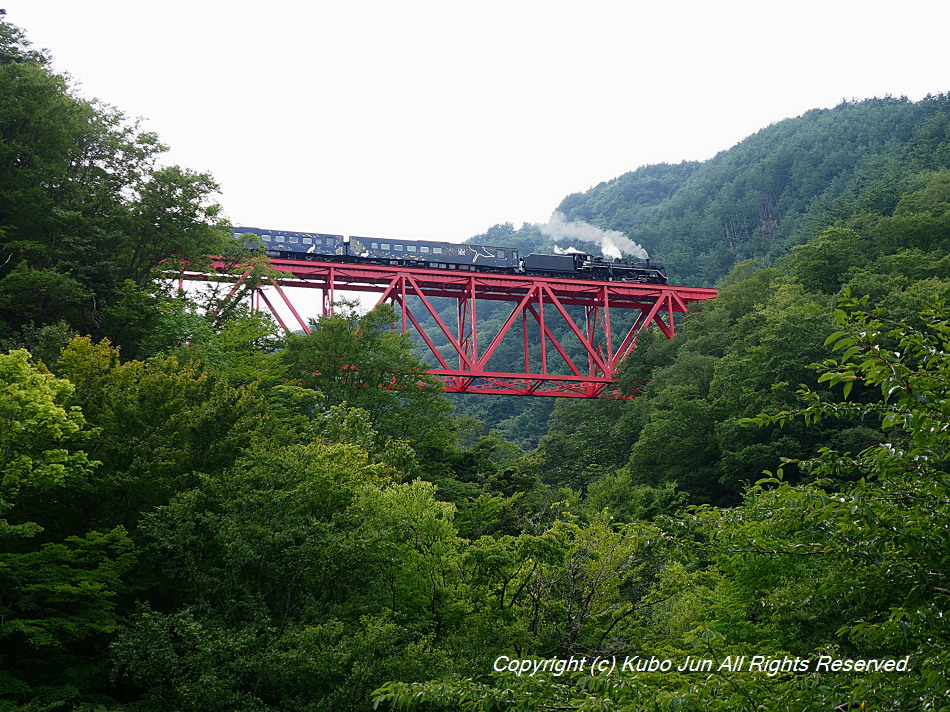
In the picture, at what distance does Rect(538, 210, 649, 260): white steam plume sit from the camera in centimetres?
9250

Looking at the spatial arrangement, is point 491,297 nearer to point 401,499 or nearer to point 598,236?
point 401,499

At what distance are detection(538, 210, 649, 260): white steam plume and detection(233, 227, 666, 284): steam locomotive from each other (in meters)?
42.2

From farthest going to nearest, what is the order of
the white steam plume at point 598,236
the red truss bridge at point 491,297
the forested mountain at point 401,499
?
the white steam plume at point 598,236
the red truss bridge at point 491,297
the forested mountain at point 401,499

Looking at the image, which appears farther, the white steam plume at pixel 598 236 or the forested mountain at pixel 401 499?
the white steam plume at pixel 598 236

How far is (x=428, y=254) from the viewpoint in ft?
140

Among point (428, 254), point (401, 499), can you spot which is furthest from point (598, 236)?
point (401, 499)

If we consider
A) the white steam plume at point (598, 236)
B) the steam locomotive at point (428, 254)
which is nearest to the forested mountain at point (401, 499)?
the steam locomotive at point (428, 254)

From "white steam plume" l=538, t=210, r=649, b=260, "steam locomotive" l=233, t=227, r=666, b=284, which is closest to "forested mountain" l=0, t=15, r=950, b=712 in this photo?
"steam locomotive" l=233, t=227, r=666, b=284

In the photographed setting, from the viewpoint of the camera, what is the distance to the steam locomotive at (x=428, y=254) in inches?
1641

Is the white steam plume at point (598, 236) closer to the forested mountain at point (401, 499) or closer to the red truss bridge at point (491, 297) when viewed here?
the red truss bridge at point (491, 297)

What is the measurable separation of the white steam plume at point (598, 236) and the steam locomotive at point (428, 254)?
138 feet

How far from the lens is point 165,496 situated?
16.2 meters

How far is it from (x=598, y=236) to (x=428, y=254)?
7542cm

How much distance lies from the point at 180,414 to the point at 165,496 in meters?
1.82
